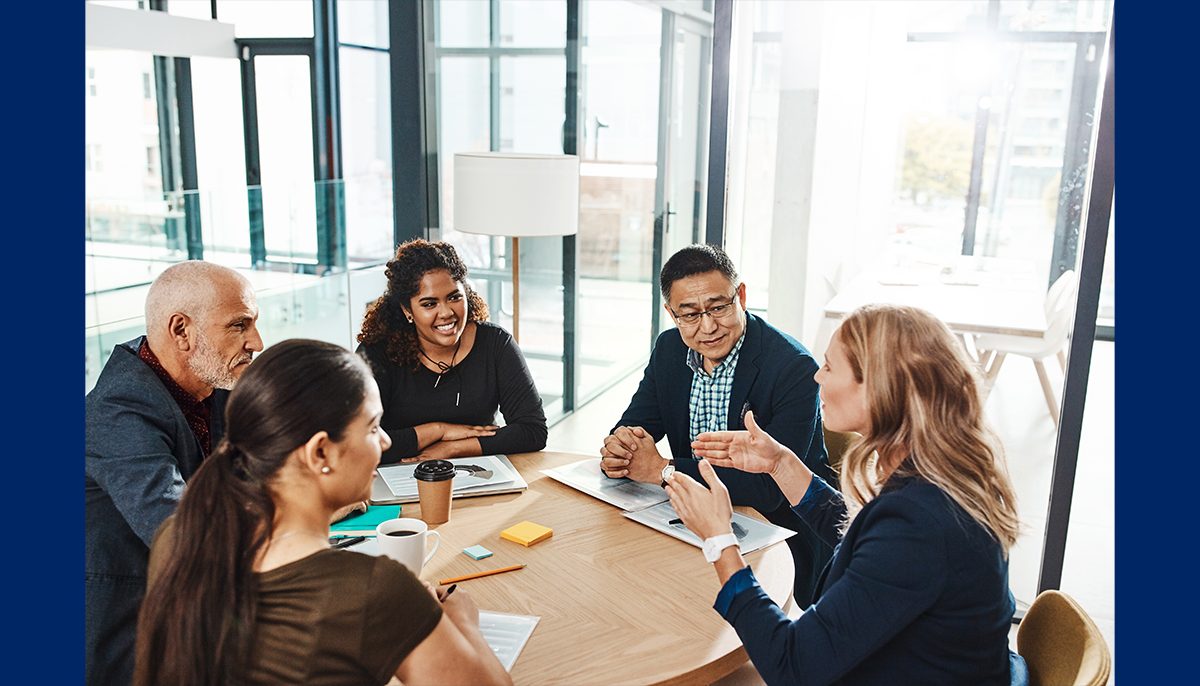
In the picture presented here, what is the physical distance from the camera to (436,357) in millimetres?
2760

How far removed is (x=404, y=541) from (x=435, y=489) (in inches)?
13.9

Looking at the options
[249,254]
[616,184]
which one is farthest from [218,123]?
[616,184]

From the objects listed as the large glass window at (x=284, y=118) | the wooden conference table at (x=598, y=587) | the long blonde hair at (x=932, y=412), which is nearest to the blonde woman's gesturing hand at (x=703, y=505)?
the wooden conference table at (x=598, y=587)

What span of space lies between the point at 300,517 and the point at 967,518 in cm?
97

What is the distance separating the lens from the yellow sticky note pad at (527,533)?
194cm

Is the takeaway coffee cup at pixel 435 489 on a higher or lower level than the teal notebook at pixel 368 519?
higher

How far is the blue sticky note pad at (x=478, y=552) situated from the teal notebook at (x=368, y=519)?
8.3 inches

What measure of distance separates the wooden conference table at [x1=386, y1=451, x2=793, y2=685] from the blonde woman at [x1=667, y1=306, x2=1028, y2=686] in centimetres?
13

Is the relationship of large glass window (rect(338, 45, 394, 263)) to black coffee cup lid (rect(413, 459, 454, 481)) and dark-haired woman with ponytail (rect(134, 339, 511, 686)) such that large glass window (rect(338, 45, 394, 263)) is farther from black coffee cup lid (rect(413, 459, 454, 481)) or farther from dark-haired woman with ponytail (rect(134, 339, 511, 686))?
dark-haired woman with ponytail (rect(134, 339, 511, 686))

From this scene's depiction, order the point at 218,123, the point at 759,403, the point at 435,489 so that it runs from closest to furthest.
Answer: the point at 435,489 < the point at 759,403 < the point at 218,123

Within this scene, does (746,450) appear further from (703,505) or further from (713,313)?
(713,313)

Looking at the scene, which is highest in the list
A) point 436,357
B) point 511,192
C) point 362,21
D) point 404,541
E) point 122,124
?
point 362,21

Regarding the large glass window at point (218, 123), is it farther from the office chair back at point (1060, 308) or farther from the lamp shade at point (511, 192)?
the office chair back at point (1060, 308)

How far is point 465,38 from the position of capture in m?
4.44
